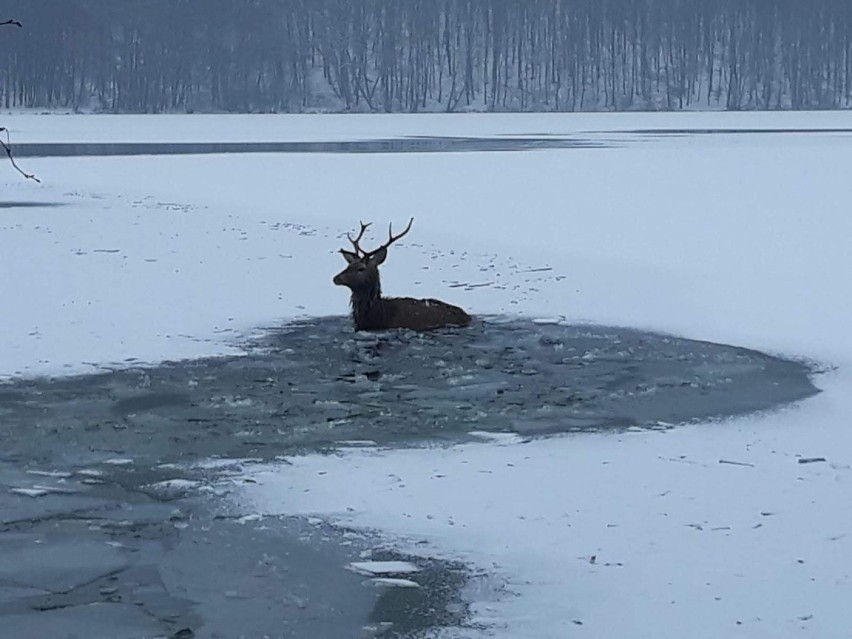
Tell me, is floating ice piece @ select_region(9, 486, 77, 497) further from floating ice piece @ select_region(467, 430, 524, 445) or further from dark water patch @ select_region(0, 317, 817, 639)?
floating ice piece @ select_region(467, 430, 524, 445)

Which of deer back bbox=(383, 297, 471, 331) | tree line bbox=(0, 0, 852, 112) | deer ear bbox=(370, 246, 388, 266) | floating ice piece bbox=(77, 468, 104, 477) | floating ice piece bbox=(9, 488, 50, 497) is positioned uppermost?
tree line bbox=(0, 0, 852, 112)

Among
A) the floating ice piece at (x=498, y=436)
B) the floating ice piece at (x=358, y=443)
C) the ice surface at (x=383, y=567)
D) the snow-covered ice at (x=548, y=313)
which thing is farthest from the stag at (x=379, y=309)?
the ice surface at (x=383, y=567)

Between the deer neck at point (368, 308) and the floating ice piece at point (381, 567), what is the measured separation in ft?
18.4

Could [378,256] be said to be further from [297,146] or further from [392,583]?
[297,146]

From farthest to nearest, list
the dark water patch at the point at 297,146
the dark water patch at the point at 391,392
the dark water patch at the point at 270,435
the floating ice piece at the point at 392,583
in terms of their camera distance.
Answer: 1. the dark water patch at the point at 297,146
2. the dark water patch at the point at 391,392
3. the floating ice piece at the point at 392,583
4. the dark water patch at the point at 270,435

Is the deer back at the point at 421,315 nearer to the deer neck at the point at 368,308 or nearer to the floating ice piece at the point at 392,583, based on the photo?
the deer neck at the point at 368,308

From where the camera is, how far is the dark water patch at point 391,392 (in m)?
7.56

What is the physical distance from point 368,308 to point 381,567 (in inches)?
224

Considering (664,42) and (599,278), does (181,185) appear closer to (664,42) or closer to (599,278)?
(599,278)

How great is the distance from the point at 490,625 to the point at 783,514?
71.0 inches

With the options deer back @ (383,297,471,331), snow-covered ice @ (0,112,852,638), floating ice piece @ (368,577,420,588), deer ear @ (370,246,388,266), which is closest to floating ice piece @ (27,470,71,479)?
snow-covered ice @ (0,112,852,638)

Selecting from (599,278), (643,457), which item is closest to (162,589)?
(643,457)

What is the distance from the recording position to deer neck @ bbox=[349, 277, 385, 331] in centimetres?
1095

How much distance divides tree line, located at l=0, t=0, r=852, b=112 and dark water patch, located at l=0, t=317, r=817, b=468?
83934 mm
